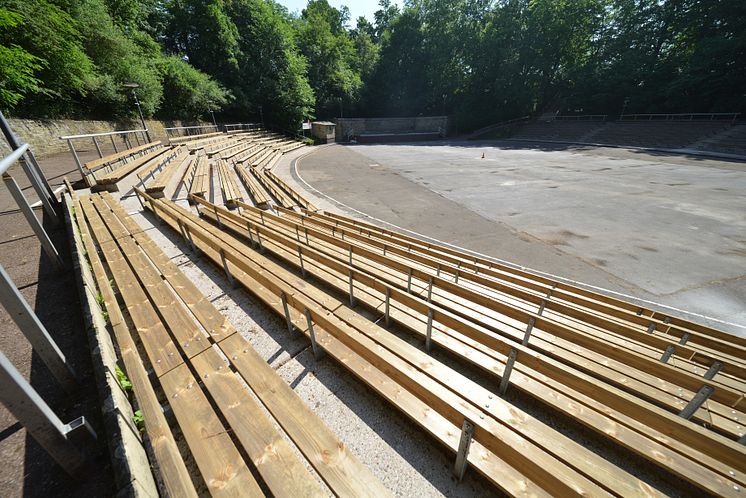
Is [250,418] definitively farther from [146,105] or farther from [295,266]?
[146,105]

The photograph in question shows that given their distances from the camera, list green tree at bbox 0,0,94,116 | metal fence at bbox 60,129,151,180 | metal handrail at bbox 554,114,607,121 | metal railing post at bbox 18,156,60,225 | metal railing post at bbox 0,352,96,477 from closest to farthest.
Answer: metal railing post at bbox 0,352,96,477
metal railing post at bbox 18,156,60,225
metal fence at bbox 60,129,151,180
green tree at bbox 0,0,94,116
metal handrail at bbox 554,114,607,121

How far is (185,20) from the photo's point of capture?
31.8 meters

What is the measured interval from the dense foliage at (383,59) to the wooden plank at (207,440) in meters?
16.1

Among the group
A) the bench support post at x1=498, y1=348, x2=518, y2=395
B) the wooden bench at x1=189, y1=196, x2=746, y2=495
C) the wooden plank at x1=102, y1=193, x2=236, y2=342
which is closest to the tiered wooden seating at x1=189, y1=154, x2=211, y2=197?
the wooden plank at x1=102, y1=193, x2=236, y2=342

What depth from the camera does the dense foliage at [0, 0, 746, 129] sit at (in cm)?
1456

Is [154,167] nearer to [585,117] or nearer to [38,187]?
[38,187]

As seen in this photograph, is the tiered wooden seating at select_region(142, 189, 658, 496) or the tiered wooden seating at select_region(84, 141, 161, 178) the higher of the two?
the tiered wooden seating at select_region(84, 141, 161, 178)

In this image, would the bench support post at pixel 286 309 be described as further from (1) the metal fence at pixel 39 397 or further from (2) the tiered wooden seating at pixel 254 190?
(2) the tiered wooden seating at pixel 254 190

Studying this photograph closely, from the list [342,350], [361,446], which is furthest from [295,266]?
[361,446]

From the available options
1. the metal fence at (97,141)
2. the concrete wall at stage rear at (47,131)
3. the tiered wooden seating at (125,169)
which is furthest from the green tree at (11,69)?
the tiered wooden seating at (125,169)

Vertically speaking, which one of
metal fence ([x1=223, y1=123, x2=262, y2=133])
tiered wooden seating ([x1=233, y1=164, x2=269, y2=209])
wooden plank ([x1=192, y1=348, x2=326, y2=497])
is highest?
metal fence ([x1=223, y1=123, x2=262, y2=133])

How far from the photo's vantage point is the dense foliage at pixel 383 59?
1456cm

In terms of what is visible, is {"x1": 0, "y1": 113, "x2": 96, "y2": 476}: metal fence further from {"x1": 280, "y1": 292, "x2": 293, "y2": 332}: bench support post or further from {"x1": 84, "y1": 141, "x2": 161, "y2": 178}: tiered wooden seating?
{"x1": 84, "y1": 141, "x2": 161, "y2": 178}: tiered wooden seating

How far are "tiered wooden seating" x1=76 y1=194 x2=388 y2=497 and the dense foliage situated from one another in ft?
49.7
